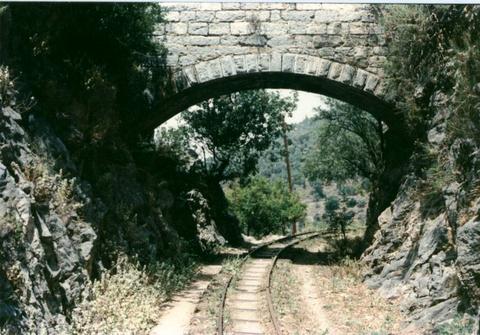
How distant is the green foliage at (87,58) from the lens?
31.3 feet

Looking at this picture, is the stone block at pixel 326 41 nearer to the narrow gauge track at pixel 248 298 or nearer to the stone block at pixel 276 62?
the stone block at pixel 276 62

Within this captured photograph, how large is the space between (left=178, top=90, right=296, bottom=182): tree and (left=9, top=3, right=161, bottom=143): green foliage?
8.46 meters

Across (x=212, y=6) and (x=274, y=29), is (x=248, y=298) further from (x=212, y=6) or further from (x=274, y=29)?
(x=212, y=6)

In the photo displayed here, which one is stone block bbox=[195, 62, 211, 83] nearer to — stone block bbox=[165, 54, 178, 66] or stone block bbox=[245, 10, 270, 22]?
stone block bbox=[165, 54, 178, 66]

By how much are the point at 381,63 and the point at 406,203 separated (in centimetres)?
376

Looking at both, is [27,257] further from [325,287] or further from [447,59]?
[447,59]

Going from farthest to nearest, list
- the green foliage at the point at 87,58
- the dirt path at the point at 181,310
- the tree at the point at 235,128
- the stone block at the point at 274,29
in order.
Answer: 1. the tree at the point at 235,128
2. the stone block at the point at 274,29
3. the green foliage at the point at 87,58
4. the dirt path at the point at 181,310

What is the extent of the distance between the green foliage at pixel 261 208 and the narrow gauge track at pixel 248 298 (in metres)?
16.2

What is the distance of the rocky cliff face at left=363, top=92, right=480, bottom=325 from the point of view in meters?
7.19

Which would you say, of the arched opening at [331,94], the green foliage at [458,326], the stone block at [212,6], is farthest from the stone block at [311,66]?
the green foliage at [458,326]

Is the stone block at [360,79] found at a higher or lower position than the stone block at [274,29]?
lower

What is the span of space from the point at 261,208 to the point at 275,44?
826 inches

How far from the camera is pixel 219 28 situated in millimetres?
13031

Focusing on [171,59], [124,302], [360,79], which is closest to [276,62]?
[360,79]
